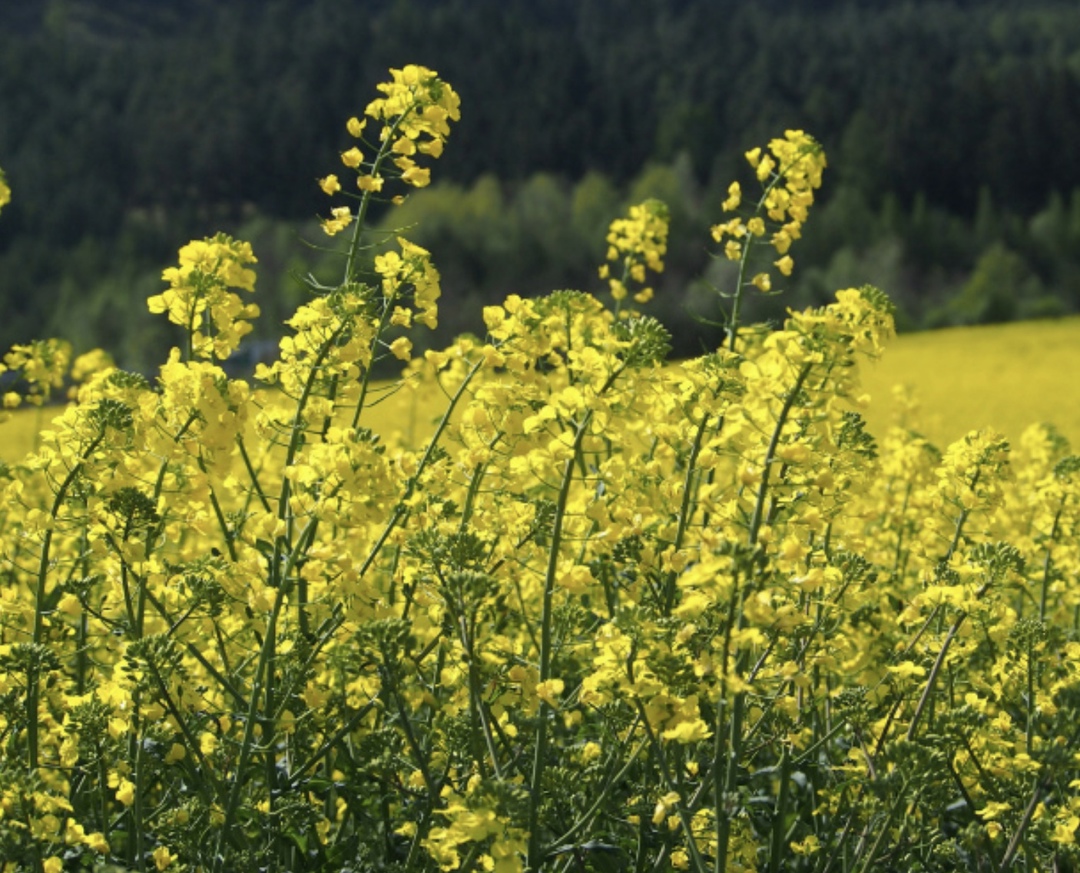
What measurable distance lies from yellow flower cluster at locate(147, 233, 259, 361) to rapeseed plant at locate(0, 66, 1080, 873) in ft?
0.04

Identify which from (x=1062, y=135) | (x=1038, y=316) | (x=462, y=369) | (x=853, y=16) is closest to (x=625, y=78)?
(x=1062, y=135)

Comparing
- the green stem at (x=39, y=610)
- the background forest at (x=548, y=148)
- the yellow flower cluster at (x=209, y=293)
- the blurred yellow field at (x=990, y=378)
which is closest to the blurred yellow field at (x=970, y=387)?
the blurred yellow field at (x=990, y=378)

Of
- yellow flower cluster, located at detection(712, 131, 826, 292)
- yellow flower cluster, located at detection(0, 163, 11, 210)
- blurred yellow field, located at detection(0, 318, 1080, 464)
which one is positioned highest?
blurred yellow field, located at detection(0, 318, 1080, 464)

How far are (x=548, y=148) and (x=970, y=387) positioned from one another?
220ft

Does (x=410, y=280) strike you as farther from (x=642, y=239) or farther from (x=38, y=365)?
(x=38, y=365)

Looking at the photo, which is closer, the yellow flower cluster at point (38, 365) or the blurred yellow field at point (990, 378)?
the yellow flower cluster at point (38, 365)

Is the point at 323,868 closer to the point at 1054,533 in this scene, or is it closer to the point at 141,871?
the point at 141,871

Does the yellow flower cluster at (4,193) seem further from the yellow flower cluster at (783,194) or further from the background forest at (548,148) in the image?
the background forest at (548,148)

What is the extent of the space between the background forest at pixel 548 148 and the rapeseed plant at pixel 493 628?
124 feet

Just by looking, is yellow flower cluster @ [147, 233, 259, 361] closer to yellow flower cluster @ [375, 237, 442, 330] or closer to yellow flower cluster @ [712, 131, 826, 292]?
yellow flower cluster @ [375, 237, 442, 330]

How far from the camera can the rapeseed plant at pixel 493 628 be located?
342 centimetres

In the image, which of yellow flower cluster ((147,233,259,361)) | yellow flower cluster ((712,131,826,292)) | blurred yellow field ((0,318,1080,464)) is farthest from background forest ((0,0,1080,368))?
yellow flower cluster ((147,233,259,361))

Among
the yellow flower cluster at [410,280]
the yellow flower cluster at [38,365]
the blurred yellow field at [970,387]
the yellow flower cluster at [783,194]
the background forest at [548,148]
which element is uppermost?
the background forest at [548,148]

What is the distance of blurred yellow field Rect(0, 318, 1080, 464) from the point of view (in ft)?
54.0
